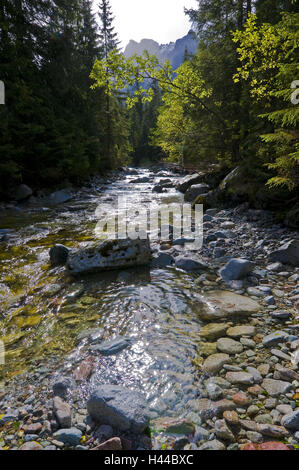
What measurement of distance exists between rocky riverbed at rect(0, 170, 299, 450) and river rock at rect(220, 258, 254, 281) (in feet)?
0.05

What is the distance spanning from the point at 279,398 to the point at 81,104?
21.5 m

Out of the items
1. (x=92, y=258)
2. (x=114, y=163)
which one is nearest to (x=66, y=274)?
(x=92, y=258)

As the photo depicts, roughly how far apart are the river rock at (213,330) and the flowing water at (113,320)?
0.10 metres

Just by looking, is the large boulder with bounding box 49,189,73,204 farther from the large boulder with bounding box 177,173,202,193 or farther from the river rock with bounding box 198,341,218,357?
the river rock with bounding box 198,341,218,357

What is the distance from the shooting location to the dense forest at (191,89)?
20.8 ft

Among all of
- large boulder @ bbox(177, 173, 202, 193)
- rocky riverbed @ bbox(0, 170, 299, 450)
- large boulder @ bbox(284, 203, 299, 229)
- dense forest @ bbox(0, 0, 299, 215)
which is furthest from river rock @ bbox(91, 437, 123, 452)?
large boulder @ bbox(177, 173, 202, 193)

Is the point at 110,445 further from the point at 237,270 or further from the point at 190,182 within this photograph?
the point at 190,182

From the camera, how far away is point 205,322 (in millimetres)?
3127

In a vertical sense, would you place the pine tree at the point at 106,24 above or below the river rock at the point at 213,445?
above

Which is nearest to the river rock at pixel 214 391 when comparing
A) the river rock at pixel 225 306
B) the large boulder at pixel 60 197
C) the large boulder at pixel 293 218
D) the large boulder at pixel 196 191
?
the river rock at pixel 225 306

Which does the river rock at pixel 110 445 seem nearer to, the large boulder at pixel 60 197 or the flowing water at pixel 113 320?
the flowing water at pixel 113 320

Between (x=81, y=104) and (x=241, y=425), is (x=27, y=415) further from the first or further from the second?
(x=81, y=104)

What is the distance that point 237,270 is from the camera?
13.6 feet

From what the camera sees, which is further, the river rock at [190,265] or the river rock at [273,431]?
A: the river rock at [190,265]
